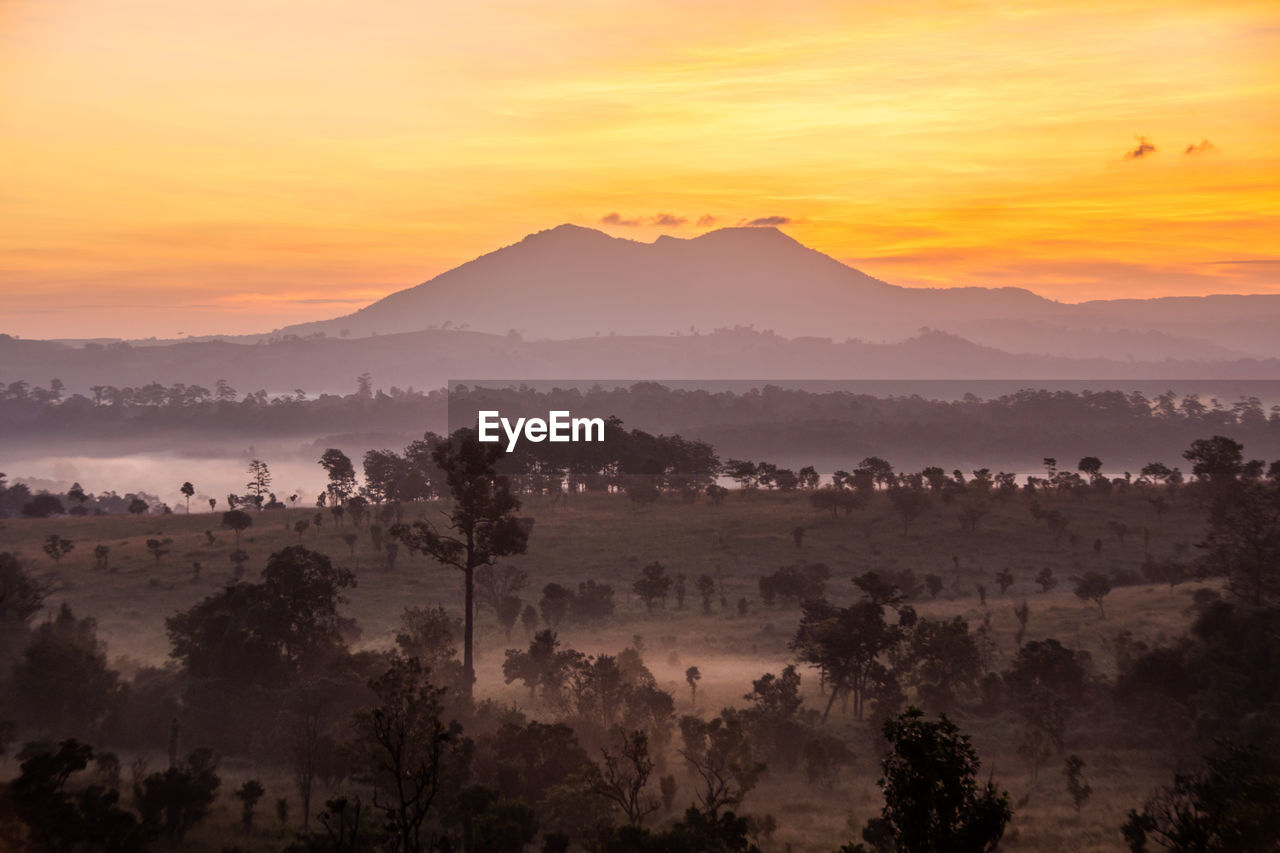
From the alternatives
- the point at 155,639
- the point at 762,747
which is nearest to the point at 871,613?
the point at 762,747

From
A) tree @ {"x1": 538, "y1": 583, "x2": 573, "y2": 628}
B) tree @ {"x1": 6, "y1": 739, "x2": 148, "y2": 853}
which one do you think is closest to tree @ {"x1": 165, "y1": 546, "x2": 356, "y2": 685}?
tree @ {"x1": 6, "y1": 739, "x2": 148, "y2": 853}

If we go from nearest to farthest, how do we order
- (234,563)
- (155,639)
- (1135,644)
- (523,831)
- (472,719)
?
(523,831) → (472,719) → (1135,644) → (155,639) → (234,563)

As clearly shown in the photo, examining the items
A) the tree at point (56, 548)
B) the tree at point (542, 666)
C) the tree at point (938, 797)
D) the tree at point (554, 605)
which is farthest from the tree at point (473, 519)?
the tree at point (56, 548)

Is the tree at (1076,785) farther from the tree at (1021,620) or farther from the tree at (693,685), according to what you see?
the tree at (1021,620)

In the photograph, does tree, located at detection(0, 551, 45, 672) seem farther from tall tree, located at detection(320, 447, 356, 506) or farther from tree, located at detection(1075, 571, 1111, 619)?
tree, located at detection(1075, 571, 1111, 619)

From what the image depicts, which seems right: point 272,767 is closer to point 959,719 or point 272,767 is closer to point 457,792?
point 457,792

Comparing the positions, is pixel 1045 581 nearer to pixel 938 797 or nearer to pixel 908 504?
pixel 908 504
